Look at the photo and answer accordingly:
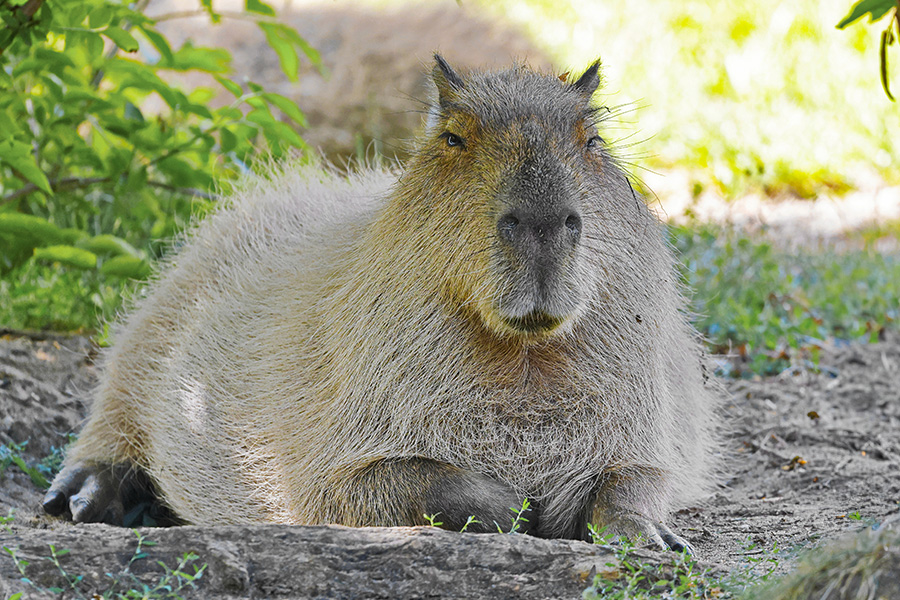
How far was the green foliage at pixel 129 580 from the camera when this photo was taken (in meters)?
2.01

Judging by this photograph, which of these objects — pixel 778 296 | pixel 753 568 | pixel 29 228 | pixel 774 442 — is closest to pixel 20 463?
pixel 29 228

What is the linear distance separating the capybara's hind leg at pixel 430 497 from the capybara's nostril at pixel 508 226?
66 centimetres

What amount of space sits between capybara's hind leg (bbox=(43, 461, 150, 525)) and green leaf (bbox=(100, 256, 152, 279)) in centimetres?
79

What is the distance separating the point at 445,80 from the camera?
109 inches

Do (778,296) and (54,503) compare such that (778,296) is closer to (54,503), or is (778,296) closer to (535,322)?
(535,322)

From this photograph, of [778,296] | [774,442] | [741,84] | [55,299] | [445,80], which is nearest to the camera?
[445,80]

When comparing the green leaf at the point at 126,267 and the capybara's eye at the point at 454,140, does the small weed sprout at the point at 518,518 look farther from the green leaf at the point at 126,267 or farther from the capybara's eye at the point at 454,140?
the green leaf at the point at 126,267

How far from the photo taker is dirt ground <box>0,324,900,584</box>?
2842 mm

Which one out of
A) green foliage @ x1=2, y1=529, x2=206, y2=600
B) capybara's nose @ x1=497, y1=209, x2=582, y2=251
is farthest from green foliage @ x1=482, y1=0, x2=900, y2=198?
green foliage @ x1=2, y1=529, x2=206, y2=600

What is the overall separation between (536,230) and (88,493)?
2.00 m

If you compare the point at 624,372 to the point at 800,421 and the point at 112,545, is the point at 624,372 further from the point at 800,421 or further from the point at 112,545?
the point at 800,421

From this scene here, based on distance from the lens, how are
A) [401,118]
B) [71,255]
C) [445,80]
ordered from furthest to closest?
[401,118]
[71,255]
[445,80]

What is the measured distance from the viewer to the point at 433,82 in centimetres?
287

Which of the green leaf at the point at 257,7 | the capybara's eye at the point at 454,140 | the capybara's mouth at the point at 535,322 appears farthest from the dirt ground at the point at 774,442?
the green leaf at the point at 257,7
